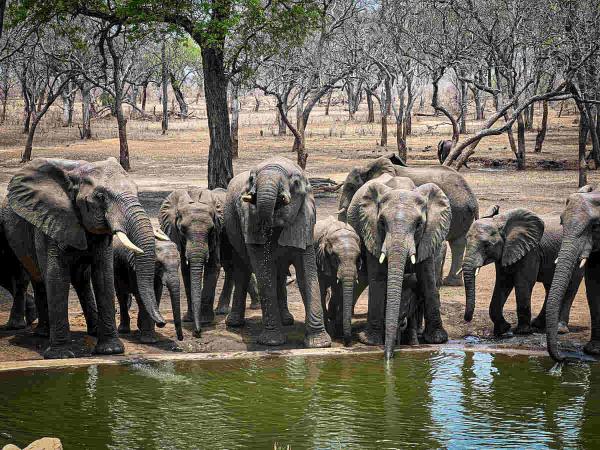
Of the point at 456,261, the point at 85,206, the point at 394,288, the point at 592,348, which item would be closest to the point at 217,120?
the point at 456,261

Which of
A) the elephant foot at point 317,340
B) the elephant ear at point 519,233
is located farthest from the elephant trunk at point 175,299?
the elephant ear at point 519,233

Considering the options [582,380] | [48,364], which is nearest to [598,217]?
[582,380]

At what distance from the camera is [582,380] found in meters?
8.35

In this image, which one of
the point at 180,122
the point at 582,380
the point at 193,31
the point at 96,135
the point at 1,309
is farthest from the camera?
the point at 180,122

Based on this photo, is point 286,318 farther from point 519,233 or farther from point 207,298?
point 519,233

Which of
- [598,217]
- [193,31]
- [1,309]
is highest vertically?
[193,31]

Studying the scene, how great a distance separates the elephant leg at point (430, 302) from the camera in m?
9.59

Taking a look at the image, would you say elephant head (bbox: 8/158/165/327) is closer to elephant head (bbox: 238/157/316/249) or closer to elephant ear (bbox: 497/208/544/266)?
elephant head (bbox: 238/157/316/249)

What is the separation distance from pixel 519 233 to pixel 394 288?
76.0 inches

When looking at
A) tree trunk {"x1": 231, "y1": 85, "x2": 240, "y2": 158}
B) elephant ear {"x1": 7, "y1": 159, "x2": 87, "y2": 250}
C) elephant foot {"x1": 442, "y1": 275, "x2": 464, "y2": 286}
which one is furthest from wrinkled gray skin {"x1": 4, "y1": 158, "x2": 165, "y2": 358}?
tree trunk {"x1": 231, "y1": 85, "x2": 240, "y2": 158}

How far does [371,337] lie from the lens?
954cm

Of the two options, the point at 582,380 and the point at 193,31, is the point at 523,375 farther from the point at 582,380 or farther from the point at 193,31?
the point at 193,31

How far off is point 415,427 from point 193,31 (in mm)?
11873

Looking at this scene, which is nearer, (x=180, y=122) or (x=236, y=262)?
(x=236, y=262)
